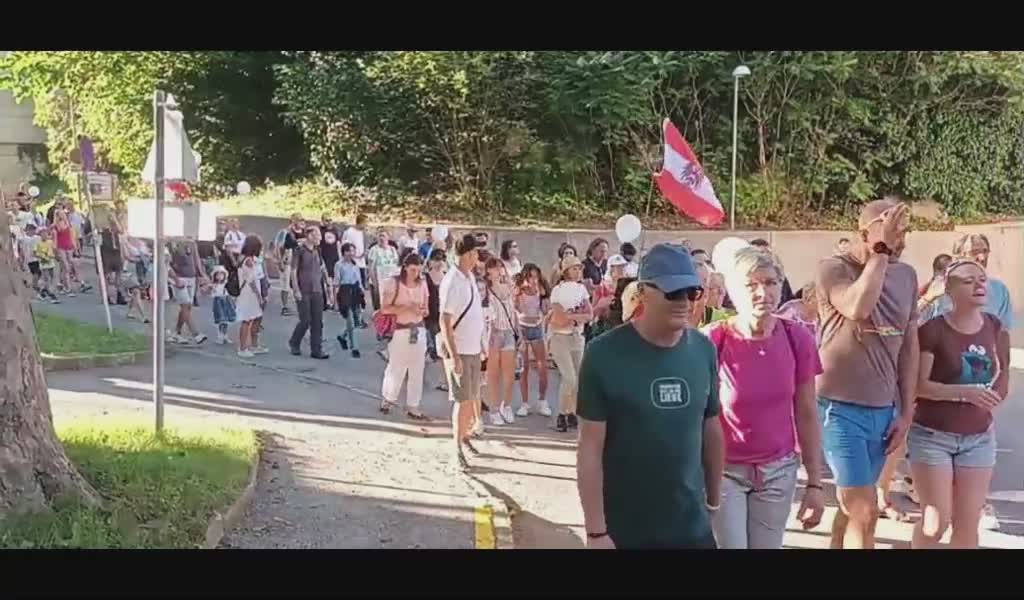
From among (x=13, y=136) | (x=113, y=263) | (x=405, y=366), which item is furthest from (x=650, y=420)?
(x=13, y=136)

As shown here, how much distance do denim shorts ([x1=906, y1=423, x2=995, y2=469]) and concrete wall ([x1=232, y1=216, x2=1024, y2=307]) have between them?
1.07 metres

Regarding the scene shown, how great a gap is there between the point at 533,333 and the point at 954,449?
2.54 m

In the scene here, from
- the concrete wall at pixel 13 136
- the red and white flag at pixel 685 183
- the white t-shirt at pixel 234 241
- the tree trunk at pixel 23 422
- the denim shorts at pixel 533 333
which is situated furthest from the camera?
the denim shorts at pixel 533 333

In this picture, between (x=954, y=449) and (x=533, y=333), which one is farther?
(x=533, y=333)

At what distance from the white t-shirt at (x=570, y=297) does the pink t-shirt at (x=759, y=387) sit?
2160 millimetres

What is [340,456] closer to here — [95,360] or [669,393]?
[95,360]

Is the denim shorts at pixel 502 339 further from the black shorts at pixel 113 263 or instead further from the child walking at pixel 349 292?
the black shorts at pixel 113 263

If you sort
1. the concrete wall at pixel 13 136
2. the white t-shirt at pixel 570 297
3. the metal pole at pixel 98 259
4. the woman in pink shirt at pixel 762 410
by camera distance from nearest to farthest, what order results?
the woman in pink shirt at pixel 762 410 → the concrete wall at pixel 13 136 → the metal pole at pixel 98 259 → the white t-shirt at pixel 570 297

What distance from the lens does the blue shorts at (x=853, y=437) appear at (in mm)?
3457

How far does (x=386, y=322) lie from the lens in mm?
4973

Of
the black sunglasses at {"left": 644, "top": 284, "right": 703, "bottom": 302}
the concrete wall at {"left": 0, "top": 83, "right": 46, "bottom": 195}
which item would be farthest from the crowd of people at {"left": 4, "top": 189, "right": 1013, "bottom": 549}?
the concrete wall at {"left": 0, "top": 83, "right": 46, "bottom": 195}

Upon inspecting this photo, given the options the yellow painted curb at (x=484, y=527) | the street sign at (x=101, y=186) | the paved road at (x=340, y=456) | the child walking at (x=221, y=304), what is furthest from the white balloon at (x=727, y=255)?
the street sign at (x=101, y=186)
